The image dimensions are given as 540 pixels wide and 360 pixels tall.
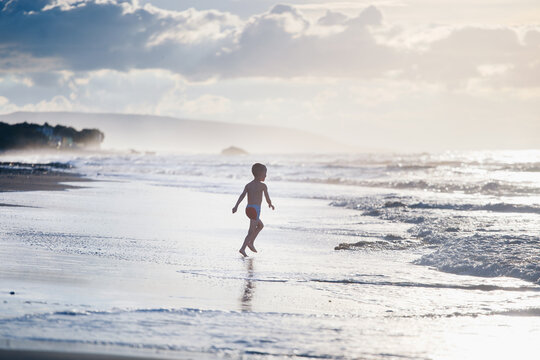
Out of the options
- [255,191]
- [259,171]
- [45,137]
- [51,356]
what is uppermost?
[45,137]

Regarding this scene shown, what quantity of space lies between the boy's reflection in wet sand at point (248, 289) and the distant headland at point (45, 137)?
142 m

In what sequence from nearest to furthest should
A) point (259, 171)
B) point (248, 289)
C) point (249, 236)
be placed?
point (248, 289)
point (249, 236)
point (259, 171)

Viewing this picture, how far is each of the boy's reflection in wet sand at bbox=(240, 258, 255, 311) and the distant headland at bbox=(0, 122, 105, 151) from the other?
14218cm

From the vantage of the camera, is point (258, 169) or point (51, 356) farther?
point (258, 169)

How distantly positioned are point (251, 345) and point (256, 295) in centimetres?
202

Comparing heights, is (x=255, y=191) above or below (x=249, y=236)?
above

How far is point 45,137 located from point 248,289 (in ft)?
536

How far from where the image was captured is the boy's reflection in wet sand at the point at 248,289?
664cm

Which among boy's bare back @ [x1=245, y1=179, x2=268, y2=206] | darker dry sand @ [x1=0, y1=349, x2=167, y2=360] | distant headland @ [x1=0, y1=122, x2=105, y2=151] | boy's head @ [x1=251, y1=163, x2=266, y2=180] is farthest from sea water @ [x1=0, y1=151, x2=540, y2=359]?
distant headland @ [x1=0, y1=122, x2=105, y2=151]

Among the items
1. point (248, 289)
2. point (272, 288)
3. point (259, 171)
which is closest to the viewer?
point (248, 289)

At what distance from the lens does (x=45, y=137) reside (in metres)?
161

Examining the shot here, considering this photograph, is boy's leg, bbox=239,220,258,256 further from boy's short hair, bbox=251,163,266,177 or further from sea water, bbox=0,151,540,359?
boy's short hair, bbox=251,163,266,177

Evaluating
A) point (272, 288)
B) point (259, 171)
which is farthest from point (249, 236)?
point (272, 288)

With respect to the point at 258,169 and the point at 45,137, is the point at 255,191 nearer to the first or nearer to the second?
the point at 258,169
